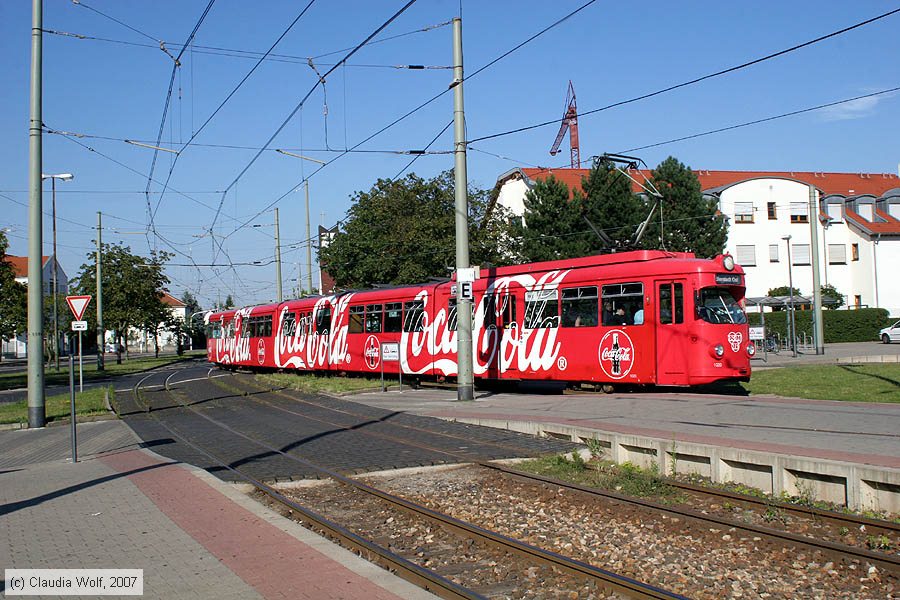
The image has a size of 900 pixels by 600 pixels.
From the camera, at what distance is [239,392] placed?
25250 millimetres

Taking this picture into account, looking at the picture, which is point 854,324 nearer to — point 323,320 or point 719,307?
point 323,320

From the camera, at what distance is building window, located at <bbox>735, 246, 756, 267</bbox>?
54062 millimetres

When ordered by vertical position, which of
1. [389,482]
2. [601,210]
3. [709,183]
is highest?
[709,183]

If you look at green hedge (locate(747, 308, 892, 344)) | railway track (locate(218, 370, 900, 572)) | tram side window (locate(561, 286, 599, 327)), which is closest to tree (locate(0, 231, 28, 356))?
tram side window (locate(561, 286, 599, 327))

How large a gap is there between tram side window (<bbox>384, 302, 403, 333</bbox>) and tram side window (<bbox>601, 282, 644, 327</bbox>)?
28.2 ft

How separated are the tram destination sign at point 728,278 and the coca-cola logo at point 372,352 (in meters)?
12.5

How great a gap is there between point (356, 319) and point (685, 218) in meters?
24.2

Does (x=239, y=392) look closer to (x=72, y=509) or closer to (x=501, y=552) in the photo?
(x=72, y=509)

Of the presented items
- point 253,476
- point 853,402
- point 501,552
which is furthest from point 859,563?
point 853,402

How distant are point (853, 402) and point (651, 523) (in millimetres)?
8942

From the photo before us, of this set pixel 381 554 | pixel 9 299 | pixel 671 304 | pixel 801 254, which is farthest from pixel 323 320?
pixel 801 254

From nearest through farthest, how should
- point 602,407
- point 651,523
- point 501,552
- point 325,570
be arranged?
point 325,570 < point 501,552 < point 651,523 < point 602,407

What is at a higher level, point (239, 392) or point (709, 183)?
point (709, 183)

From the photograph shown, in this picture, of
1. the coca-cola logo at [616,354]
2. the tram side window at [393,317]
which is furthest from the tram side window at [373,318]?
the coca-cola logo at [616,354]
